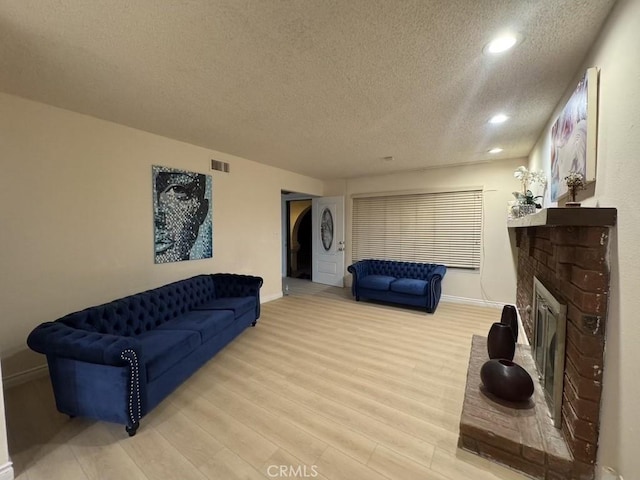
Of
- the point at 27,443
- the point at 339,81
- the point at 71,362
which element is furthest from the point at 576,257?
the point at 27,443

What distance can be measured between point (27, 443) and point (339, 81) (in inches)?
134

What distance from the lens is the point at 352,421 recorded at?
6.40ft

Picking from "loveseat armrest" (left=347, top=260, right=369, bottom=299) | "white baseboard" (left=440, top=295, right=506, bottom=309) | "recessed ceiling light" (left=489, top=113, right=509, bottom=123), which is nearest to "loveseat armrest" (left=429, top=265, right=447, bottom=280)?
"white baseboard" (left=440, top=295, right=506, bottom=309)

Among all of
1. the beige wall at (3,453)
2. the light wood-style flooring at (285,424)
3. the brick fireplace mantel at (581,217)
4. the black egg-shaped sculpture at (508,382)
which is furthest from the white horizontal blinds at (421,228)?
the beige wall at (3,453)

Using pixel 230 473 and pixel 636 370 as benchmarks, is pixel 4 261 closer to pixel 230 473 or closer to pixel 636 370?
pixel 230 473

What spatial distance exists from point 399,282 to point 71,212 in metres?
4.61

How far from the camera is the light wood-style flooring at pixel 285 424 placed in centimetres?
158

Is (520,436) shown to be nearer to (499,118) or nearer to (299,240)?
(499,118)

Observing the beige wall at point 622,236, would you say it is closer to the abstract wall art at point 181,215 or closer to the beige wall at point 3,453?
the beige wall at point 3,453

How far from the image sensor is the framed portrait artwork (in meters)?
1.50

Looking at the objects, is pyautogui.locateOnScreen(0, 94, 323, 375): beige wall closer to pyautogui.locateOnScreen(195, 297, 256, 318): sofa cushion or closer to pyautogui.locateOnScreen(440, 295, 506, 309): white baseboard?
pyautogui.locateOnScreen(195, 297, 256, 318): sofa cushion

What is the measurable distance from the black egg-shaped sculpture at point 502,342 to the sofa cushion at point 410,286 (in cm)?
214

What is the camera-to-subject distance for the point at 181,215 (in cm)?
362

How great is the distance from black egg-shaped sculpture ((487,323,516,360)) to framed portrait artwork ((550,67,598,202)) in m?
1.19
